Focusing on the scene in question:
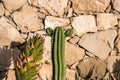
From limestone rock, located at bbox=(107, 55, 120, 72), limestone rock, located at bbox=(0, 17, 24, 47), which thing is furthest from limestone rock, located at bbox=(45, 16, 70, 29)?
limestone rock, located at bbox=(107, 55, 120, 72)

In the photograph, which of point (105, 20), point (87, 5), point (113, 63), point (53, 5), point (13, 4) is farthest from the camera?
point (113, 63)

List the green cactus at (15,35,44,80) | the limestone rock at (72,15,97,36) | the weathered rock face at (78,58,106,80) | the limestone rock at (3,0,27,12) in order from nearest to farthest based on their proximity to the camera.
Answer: the green cactus at (15,35,44,80)
the limestone rock at (3,0,27,12)
the limestone rock at (72,15,97,36)
the weathered rock face at (78,58,106,80)

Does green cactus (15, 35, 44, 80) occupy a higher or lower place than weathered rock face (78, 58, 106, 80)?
higher

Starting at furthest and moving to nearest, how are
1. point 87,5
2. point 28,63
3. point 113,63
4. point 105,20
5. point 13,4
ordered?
point 113,63 < point 105,20 < point 87,5 < point 13,4 < point 28,63

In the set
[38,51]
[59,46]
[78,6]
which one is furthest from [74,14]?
[38,51]

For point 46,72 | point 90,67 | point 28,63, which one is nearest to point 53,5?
point 46,72

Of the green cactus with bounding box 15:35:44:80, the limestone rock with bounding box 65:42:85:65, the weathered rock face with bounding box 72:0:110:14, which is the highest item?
the weathered rock face with bounding box 72:0:110:14

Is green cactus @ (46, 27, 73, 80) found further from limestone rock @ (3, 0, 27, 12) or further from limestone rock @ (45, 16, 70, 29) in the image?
limestone rock @ (3, 0, 27, 12)

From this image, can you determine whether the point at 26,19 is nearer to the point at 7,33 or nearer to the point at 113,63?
the point at 7,33
